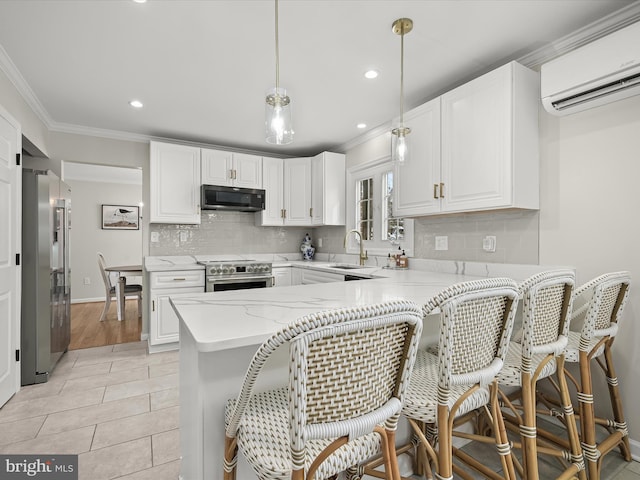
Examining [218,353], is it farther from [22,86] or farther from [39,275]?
[22,86]

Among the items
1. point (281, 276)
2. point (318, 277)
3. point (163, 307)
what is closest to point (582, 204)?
point (318, 277)

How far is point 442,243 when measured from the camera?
2930mm

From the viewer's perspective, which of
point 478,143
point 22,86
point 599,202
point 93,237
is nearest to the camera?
point 599,202

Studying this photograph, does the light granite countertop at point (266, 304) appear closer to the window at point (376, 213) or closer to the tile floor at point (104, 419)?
the tile floor at point (104, 419)

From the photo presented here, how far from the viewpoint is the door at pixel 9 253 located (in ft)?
7.63

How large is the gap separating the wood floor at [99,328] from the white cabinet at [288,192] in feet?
7.09

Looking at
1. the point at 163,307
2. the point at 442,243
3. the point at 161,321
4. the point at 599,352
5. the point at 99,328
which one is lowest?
the point at 99,328

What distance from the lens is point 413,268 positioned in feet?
10.5

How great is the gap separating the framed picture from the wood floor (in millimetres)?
1600

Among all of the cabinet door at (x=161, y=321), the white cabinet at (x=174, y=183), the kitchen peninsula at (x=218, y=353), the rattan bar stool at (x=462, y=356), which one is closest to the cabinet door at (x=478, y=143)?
the kitchen peninsula at (x=218, y=353)

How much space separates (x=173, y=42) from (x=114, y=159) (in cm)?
221

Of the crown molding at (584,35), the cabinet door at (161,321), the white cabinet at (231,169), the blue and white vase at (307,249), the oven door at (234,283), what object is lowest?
the cabinet door at (161,321)

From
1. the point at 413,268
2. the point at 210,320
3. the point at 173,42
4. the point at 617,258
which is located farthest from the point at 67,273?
the point at 617,258

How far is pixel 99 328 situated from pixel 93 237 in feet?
8.85
